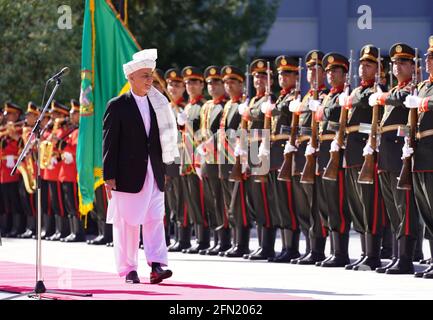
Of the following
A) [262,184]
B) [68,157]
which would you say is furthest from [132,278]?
[68,157]

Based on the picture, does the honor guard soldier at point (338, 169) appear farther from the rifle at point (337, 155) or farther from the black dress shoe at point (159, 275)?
the black dress shoe at point (159, 275)

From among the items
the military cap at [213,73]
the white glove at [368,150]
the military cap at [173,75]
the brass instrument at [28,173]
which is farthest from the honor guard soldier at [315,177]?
the brass instrument at [28,173]

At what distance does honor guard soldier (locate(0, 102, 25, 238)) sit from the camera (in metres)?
20.4

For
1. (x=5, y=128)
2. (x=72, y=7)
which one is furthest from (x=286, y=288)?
(x=72, y=7)

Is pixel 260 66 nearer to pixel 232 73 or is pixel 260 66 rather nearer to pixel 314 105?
pixel 232 73

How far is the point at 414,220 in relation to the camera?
1264 cm

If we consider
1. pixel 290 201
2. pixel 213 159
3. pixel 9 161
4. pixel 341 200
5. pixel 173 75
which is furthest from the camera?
pixel 9 161

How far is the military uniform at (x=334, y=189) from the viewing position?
13.6 metres

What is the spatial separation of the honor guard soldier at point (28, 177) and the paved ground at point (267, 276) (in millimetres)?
3251

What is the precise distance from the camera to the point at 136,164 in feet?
38.5

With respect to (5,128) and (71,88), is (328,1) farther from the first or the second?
(5,128)

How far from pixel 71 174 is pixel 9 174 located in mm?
1887

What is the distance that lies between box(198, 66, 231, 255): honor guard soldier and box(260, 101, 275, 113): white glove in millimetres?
1050

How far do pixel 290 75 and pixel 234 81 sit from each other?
1178mm
